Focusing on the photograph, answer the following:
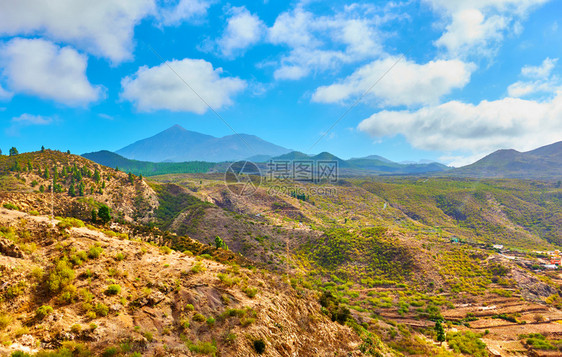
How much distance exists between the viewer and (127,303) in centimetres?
1335

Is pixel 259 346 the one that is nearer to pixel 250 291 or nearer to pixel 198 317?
pixel 198 317

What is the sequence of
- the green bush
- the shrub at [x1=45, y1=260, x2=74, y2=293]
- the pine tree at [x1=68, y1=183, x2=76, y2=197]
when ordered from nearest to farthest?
1. the shrub at [x1=45, y1=260, x2=74, y2=293]
2. the green bush
3. the pine tree at [x1=68, y1=183, x2=76, y2=197]

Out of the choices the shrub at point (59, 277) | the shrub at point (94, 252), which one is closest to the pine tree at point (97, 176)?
the shrub at point (94, 252)

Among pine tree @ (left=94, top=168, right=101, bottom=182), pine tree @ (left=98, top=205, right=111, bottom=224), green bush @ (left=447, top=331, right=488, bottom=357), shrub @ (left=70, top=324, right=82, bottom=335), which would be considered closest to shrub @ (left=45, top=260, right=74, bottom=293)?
shrub @ (left=70, top=324, right=82, bottom=335)

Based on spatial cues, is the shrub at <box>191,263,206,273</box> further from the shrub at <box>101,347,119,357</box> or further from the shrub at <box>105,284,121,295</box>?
the shrub at <box>101,347,119,357</box>

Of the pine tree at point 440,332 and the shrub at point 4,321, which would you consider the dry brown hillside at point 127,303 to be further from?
the pine tree at point 440,332

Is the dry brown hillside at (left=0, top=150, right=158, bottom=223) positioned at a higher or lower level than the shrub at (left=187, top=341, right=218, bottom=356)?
higher

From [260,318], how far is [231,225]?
54.0 meters

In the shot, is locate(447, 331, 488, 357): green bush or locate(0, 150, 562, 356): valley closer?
locate(0, 150, 562, 356): valley

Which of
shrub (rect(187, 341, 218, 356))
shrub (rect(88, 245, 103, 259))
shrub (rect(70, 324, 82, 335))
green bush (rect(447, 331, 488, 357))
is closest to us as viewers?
shrub (rect(70, 324, 82, 335))

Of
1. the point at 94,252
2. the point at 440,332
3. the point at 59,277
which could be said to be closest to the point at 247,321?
the point at 59,277

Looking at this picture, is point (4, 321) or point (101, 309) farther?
point (101, 309)

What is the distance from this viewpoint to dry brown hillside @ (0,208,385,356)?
1075 centimetres

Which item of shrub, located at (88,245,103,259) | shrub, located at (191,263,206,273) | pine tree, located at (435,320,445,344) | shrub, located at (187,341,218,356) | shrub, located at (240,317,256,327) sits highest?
shrub, located at (88,245,103,259)
